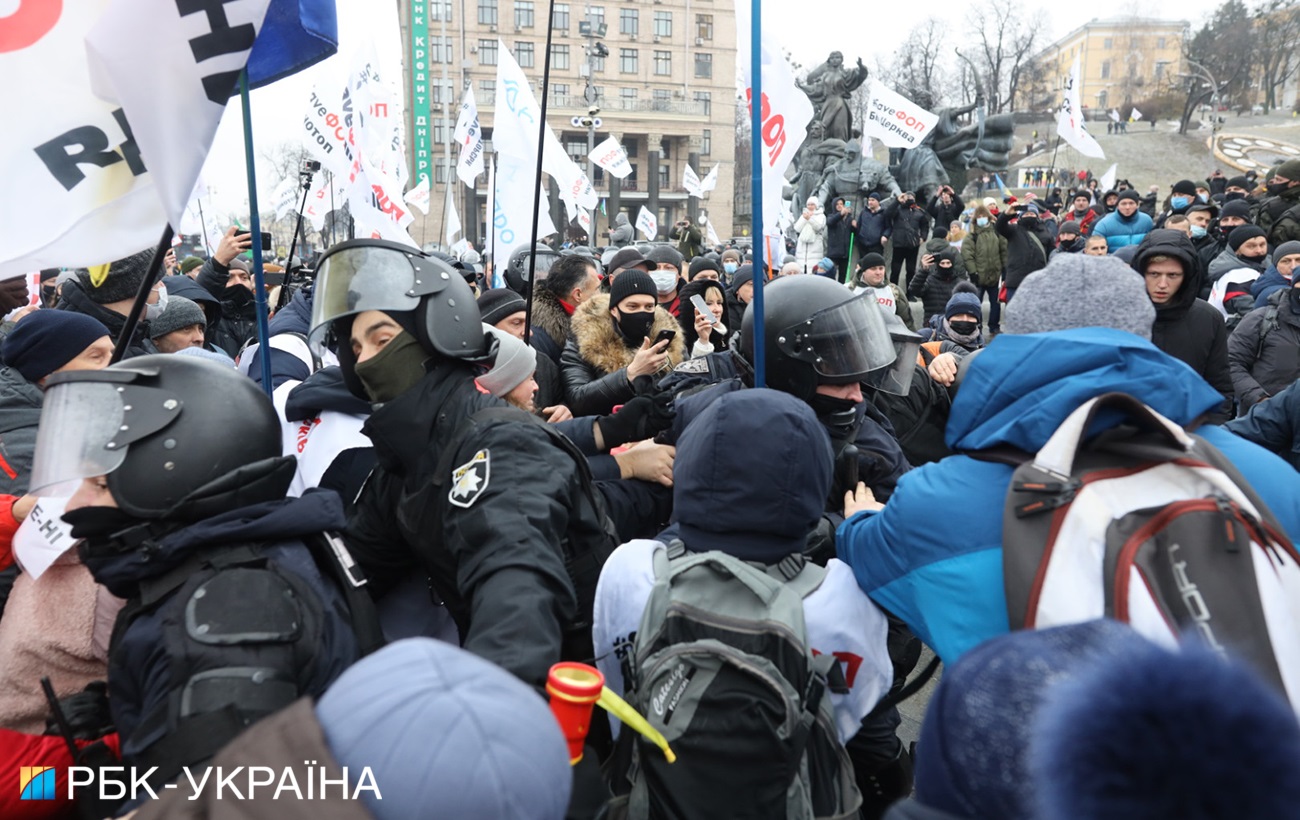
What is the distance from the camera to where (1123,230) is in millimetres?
10883

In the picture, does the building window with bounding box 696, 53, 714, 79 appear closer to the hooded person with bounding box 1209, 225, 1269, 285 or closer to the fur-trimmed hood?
the hooded person with bounding box 1209, 225, 1269, 285

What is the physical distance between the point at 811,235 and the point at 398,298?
513 inches

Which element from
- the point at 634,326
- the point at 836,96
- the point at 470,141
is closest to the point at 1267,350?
the point at 634,326

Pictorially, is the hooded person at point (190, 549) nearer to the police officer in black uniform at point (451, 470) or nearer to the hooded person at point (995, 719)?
the police officer in black uniform at point (451, 470)

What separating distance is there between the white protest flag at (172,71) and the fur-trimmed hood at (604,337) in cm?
265

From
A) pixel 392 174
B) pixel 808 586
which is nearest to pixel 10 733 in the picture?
pixel 808 586

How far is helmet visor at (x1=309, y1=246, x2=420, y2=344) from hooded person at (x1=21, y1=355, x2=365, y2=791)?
336 millimetres

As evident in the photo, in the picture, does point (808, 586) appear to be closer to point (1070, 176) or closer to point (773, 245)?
point (773, 245)

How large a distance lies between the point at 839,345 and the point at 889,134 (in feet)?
22.3

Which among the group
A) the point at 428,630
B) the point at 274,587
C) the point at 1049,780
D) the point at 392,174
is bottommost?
the point at 428,630

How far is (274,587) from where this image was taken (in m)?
1.69

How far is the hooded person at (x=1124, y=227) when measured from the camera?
10.7m

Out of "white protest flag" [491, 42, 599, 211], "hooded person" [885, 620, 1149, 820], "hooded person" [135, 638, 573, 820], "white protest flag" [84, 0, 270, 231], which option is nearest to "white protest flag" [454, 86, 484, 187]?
"white protest flag" [491, 42, 599, 211]

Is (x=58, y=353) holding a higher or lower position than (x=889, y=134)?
lower
